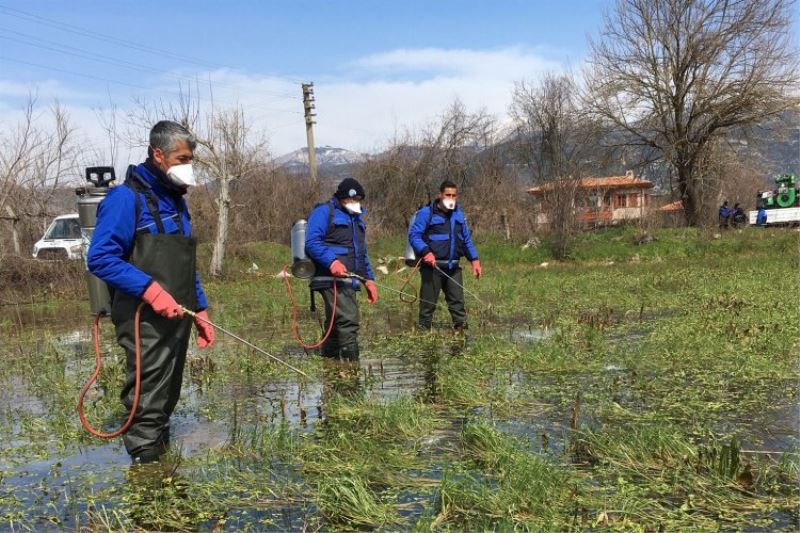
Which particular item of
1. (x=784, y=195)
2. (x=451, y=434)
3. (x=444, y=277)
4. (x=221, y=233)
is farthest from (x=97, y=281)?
(x=784, y=195)

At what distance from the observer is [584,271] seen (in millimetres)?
17781

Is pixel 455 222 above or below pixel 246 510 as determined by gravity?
above

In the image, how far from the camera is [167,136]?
13.7 feet

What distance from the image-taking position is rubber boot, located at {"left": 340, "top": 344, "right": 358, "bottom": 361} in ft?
23.1

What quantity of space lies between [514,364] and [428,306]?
2504 mm

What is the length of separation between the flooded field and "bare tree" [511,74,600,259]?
500 inches

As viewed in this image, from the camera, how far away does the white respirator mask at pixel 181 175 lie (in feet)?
13.8

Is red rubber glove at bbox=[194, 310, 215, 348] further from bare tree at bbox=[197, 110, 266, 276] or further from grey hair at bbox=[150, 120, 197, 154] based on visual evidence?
bare tree at bbox=[197, 110, 266, 276]

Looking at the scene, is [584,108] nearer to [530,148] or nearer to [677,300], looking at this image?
[530,148]

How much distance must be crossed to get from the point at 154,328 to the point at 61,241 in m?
17.0

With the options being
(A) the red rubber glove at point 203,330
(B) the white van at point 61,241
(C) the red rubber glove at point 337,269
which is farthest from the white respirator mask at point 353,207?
(B) the white van at point 61,241

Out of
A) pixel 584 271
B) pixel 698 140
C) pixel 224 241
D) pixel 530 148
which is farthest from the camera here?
pixel 530 148

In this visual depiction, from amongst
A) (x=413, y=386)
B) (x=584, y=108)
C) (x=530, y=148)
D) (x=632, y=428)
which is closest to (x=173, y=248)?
(x=413, y=386)

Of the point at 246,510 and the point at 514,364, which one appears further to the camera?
the point at 514,364
